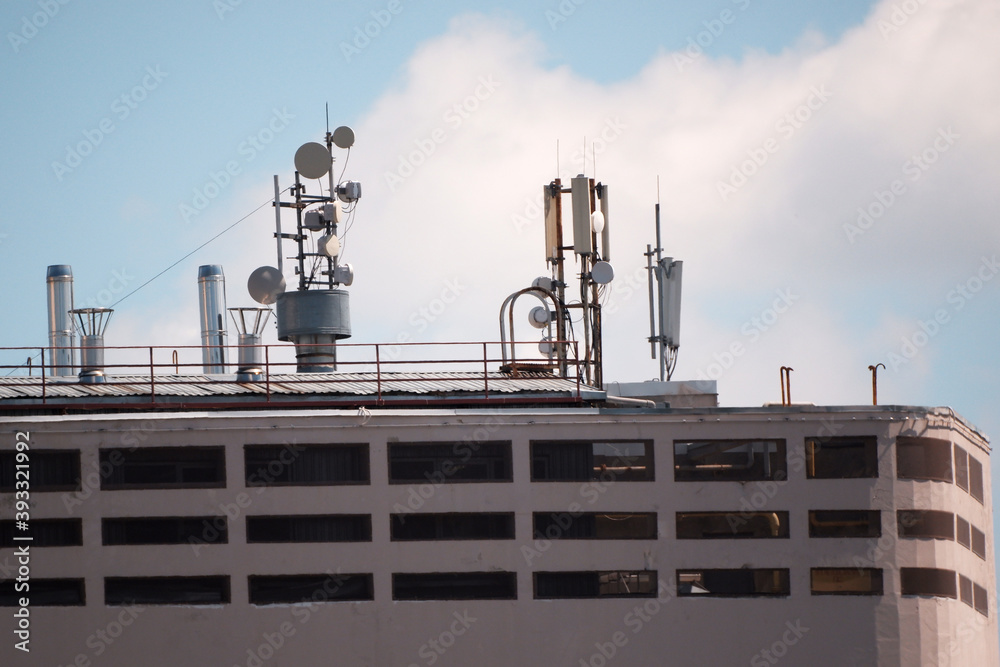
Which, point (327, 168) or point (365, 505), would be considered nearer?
point (365, 505)

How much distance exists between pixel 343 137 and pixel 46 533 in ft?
43.0

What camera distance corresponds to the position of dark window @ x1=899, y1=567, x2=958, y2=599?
26703 mm

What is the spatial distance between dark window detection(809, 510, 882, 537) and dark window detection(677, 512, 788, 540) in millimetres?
622

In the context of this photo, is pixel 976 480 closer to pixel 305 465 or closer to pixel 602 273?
pixel 602 273

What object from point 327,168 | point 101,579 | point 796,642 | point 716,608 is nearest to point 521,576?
point 716,608

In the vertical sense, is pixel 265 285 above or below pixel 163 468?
above

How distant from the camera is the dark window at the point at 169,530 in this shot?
25.9 meters

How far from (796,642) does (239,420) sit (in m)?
11.7

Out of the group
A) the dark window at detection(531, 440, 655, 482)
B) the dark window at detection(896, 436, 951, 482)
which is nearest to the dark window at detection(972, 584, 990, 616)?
the dark window at detection(896, 436, 951, 482)

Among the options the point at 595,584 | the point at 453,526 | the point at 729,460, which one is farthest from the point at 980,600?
the point at 453,526

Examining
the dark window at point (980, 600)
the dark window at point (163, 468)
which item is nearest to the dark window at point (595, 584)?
the dark window at point (163, 468)

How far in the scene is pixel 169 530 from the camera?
1020 inches

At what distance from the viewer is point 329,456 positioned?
26.3 m

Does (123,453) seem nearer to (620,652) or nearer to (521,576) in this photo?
(521,576)
